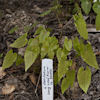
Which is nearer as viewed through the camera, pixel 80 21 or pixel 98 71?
pixel 80 21

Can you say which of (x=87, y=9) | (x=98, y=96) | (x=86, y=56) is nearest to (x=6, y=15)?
(x=87, y=9)

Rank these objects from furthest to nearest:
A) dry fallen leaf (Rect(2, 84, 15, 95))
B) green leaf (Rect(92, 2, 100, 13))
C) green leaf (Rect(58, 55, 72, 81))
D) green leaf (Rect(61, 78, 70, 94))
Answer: green leaf (Rect(92, 2, 100, 13)) < dry fallen leaf (Rect(2, 84, 15, 95)) < green leaf (Rect(61, 78, 70, 94)) < green leaf (Rect(58, 55, 72, 81))

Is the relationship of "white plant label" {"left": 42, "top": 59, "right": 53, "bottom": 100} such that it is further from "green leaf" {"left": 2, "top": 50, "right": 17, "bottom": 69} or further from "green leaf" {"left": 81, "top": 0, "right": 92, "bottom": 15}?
"green leaf" {"left": 81, "top": 0, "right": 92, "bottom": 15}

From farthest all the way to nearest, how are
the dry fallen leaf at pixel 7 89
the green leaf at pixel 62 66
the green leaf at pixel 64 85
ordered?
1. the dry fallen leaf at pixel 7 89
2. the green leaf at pixel 64 85
3. the green leaf at pixel 62 66

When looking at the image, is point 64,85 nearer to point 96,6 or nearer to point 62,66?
point 62,66

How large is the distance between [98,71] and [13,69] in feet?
2.82

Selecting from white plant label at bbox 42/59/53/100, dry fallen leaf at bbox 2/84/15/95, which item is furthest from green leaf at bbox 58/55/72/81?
dry fallen leaf at bbox 2/84/15/95

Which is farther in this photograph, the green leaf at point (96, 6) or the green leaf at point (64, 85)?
the green leaf at point (96, 6)

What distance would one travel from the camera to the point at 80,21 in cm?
84

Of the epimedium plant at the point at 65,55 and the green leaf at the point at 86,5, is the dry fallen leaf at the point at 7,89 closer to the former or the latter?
the epimedium plant at the point at 65,55

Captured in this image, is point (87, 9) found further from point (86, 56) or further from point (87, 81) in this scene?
point (87, 81)

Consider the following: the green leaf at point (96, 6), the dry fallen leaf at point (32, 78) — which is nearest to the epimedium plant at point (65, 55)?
the dry fallen leaf at point (32, 78)

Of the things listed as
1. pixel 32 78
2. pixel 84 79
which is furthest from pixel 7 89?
pixel 84 79

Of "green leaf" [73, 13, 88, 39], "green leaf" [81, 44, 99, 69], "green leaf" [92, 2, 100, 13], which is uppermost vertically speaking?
"green leaf" [92, 2, 100, 13]
